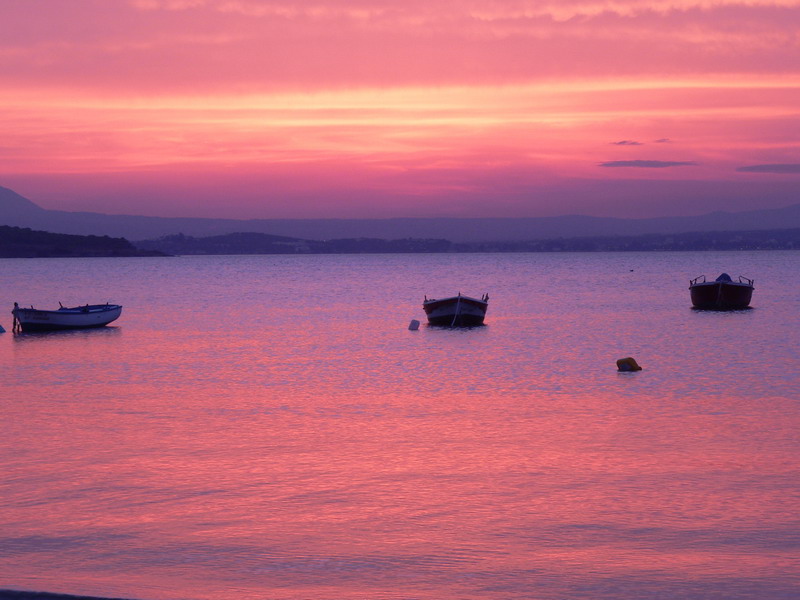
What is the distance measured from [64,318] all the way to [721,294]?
1970 inches

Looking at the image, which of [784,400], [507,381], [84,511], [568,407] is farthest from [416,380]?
[84,511]

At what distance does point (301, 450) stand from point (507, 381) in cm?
1610

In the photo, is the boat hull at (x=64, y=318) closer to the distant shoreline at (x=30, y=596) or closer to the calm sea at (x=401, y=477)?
the calm sea at (x=401, y=477)

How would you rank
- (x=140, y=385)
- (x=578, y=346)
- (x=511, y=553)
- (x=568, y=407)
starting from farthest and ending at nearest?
(x=578, y=346), (x=140, y=385), (x=568, y=407), (x=511, y=553)

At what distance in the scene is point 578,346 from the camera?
5234 cm

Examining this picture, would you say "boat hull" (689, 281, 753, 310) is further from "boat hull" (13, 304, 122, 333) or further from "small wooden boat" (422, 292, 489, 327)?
"boat hull" (13, 304, 122, 333)

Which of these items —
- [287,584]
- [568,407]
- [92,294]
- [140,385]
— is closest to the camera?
[287,584]

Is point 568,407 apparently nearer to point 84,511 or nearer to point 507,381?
point 507,381

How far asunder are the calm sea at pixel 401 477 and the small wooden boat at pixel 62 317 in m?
16.5

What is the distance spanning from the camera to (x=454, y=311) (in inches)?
2574

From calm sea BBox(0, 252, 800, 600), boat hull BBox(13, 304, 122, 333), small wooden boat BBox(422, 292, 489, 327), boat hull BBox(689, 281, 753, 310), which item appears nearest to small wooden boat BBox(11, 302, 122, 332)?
boat hull BBox(13, 304, 122, 333)

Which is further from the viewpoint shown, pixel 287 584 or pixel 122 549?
pixel 122 549

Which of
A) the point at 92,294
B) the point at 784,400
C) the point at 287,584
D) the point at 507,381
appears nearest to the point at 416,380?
the point at 507,381

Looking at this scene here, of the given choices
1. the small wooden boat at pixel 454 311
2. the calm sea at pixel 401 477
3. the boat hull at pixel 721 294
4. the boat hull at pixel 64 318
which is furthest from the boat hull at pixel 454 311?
the boat hull at pixel 721 294
